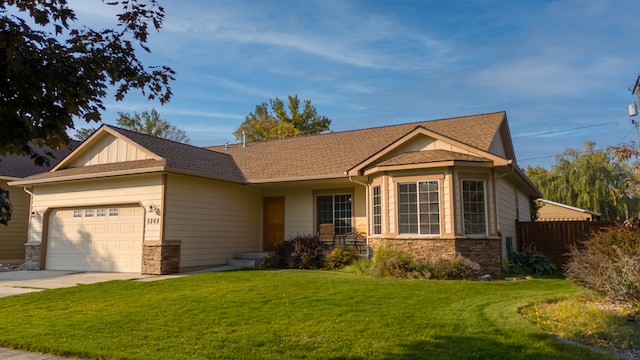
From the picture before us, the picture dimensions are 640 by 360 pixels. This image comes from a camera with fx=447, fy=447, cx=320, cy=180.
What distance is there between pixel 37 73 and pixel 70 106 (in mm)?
309

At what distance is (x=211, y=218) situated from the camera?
1487 cm

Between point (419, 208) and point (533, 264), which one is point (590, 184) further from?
point (419, 208)

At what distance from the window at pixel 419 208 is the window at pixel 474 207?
75 centimetres

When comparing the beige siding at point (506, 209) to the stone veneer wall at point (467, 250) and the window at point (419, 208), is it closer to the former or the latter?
the stone veneer wall at point (467, 250)

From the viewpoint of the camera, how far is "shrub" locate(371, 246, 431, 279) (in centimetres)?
1126

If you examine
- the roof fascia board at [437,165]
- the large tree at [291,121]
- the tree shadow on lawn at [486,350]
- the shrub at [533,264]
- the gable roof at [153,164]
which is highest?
the large tree at [291,121]

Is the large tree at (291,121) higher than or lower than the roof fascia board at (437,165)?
higher

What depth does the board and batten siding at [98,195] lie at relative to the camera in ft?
44.2

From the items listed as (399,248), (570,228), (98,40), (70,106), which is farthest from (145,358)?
(570,228)

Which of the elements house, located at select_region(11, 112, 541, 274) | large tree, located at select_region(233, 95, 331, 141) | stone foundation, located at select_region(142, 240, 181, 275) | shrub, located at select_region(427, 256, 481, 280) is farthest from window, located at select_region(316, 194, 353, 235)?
large tree, located at select_region(233, 95, 331, 141)

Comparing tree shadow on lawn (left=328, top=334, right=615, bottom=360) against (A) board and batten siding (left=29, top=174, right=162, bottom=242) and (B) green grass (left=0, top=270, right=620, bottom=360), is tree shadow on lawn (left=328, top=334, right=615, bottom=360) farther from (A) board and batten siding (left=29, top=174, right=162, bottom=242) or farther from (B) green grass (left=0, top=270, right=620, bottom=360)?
(A) board and batten siding (left=29, top=174, right=162, bottom=242)

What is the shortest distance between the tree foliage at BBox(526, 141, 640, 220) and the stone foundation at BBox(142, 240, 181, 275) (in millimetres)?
28065

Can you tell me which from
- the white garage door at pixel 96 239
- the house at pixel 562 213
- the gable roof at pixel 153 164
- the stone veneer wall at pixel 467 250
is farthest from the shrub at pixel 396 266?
the house at pixel 562 213

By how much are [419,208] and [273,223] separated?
6.60 meters
